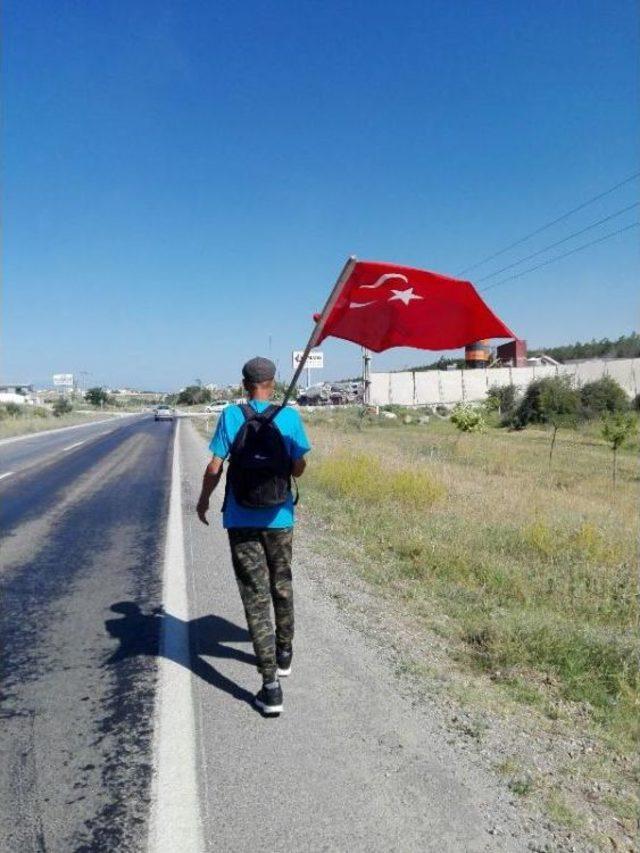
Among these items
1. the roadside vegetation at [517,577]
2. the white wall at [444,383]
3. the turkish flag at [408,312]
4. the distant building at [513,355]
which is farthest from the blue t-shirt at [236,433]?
the distant building at [513,355]

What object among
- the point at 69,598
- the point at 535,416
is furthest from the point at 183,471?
the point at 535,416

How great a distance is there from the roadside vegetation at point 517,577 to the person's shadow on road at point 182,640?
135cm

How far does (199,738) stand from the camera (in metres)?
3.42

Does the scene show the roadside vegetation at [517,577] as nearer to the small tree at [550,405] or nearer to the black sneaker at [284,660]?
the black sneaker at [284,660]

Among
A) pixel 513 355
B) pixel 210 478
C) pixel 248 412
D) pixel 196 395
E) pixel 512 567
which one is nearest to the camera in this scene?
pixel 248 412

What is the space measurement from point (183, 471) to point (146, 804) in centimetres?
1389

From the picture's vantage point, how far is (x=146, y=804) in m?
2.88

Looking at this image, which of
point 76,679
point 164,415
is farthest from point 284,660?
point 164,415

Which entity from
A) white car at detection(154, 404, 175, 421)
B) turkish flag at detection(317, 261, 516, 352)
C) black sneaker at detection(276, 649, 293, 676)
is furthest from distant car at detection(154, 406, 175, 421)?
black sneaker at detection(276, 649, 293, 676)

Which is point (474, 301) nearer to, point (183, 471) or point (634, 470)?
point (183, 471)

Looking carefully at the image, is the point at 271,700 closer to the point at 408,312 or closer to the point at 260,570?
the point at 260,570

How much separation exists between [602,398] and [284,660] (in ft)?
154

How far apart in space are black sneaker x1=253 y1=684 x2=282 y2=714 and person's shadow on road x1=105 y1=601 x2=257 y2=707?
0.22 meters

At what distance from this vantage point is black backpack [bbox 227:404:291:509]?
3.74 m
